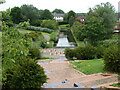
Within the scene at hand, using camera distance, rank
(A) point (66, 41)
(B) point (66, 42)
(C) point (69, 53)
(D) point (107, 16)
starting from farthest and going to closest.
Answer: (A) point (66, 41) → (B) point (66, 42) → (D) point (107, 16) → (C) point (69, 53)

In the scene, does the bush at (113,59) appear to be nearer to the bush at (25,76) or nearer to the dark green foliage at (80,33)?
the bush at (25,76)

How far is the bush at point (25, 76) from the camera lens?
487cm

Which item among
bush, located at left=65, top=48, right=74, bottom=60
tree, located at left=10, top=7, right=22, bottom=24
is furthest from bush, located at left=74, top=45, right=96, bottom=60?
tree, located at left=10, top=7, right=22, bottom=24

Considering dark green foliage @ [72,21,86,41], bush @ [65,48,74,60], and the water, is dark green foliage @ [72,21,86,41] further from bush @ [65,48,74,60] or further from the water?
bush @ [65,48,74,60]

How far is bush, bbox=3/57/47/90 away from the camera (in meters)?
4.87

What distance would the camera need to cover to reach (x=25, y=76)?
16.1 feet

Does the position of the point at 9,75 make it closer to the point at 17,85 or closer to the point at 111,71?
the point at 17,85

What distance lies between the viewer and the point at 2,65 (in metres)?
3.64

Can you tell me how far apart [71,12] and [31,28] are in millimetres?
29059

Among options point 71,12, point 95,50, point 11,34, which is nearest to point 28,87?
point 11,34

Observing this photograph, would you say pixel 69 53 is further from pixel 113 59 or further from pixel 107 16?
pixel 107 16

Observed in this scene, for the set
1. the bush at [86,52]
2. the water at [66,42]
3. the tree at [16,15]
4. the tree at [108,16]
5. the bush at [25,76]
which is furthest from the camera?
the tree at [16,15]

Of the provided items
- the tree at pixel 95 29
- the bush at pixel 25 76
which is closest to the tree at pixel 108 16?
the tree at pixel 95 29

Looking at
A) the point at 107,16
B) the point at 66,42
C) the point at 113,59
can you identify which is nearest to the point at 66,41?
the point at 66,42
